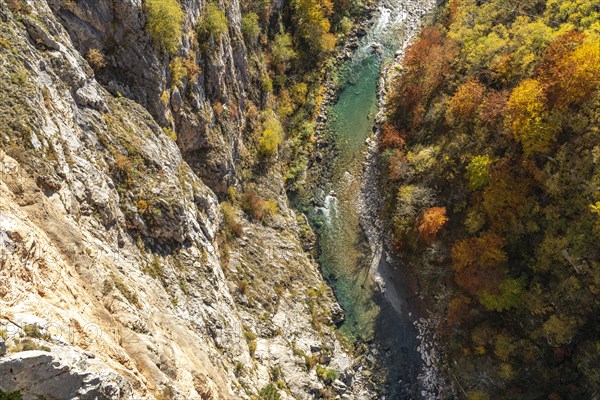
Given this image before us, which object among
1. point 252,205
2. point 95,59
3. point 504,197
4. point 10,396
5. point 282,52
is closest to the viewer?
point 10,396

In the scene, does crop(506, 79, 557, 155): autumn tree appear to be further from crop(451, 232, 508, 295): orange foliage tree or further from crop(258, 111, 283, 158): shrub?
crop(258, 111, 283, 158): shrub

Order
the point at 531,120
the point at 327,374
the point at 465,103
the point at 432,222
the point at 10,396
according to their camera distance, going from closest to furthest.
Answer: the point at 10,396
the point at 531,120
the point at 327,374
the point at 432,222
the point at 465,103

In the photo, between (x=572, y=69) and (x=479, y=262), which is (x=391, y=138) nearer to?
(x=479, y=262)

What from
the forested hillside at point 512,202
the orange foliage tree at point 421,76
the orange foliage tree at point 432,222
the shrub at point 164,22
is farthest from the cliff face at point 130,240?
the orange foliage tree at point 421,76

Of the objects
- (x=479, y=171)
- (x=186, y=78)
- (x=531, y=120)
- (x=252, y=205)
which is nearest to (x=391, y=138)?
(x=479, y=171)

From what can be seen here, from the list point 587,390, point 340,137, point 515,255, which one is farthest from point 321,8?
point 587,390

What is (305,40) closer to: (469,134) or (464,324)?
(469,134)
